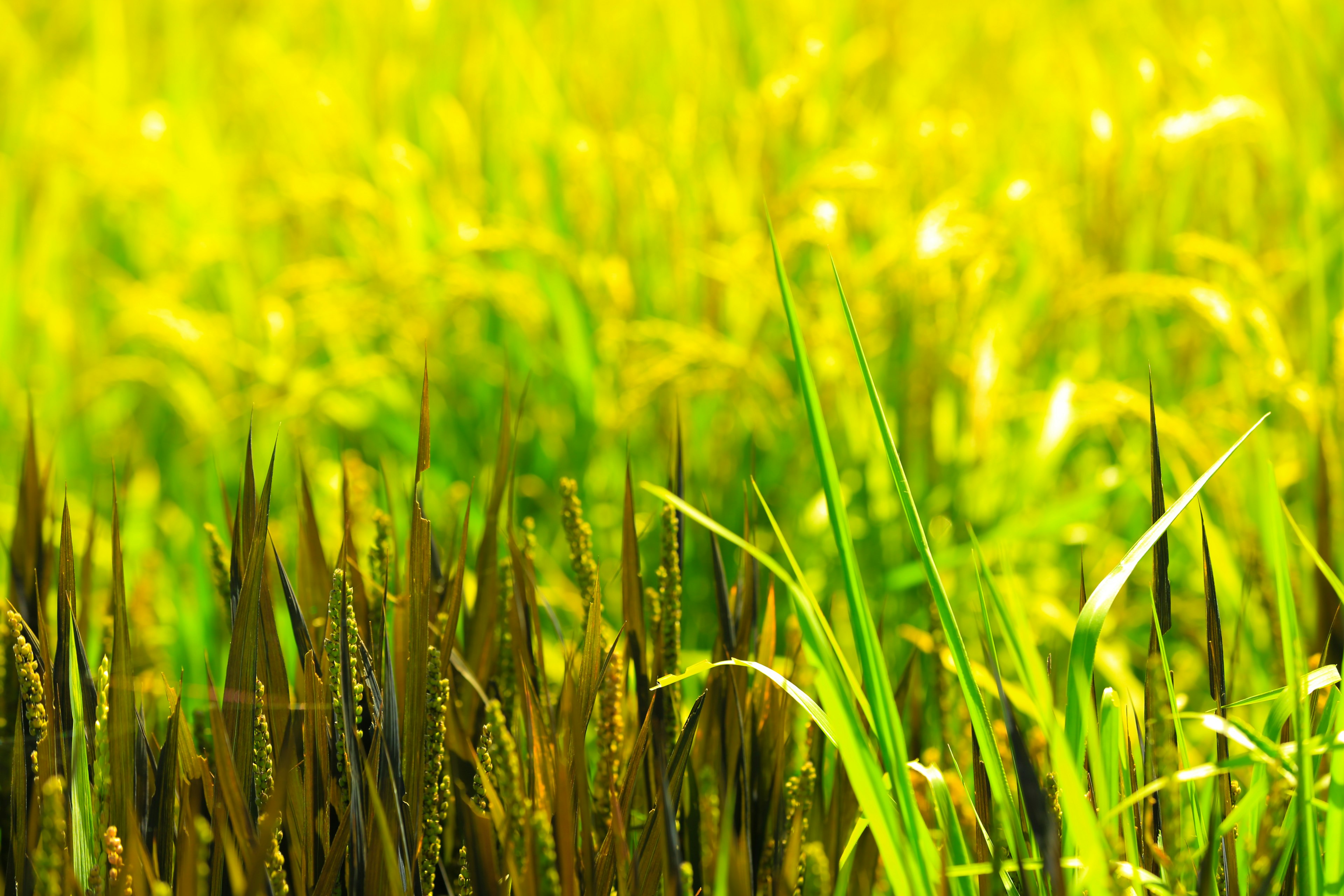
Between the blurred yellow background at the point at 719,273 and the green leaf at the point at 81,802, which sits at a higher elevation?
the blurred yellow background at the point at 719,273

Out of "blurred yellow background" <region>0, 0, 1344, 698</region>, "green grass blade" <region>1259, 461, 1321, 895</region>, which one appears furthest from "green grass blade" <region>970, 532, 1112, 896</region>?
"blurred yellow background" <region>0, 0, 1344, 698</region>

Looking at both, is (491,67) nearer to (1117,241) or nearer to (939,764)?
(1117,241)

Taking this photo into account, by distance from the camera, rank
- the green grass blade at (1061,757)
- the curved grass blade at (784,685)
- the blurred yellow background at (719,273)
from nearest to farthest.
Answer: the green grass blade at (1061,757) < the curved grass blade at (784,685) < the blurred yellow background at (719,273)

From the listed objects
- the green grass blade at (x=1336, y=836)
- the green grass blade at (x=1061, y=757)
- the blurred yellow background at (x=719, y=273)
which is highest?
the blurred yellow background at (x=719, y=273)

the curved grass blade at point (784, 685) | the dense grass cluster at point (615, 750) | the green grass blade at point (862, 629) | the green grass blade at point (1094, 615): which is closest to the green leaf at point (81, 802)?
the dense grass cluster at point (615, 750)

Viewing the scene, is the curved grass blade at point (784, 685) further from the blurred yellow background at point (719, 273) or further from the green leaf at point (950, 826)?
the blurred yellow background at point (719, 273)

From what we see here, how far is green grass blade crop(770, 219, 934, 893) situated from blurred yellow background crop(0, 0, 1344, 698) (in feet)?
2.13

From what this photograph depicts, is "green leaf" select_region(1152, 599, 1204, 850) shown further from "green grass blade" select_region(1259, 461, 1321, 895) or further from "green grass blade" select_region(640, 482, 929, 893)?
"green grass blade" select_region(640, 482, 929, 893)

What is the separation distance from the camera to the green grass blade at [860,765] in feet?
1.98

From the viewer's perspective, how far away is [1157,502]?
754 millimetres

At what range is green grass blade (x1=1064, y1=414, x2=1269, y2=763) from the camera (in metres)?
0.64

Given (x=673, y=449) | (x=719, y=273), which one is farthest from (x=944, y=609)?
(x=719, y=273)

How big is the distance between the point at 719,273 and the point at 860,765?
1218 millimetres

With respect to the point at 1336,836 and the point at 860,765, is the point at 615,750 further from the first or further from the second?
the point at 1336,836
